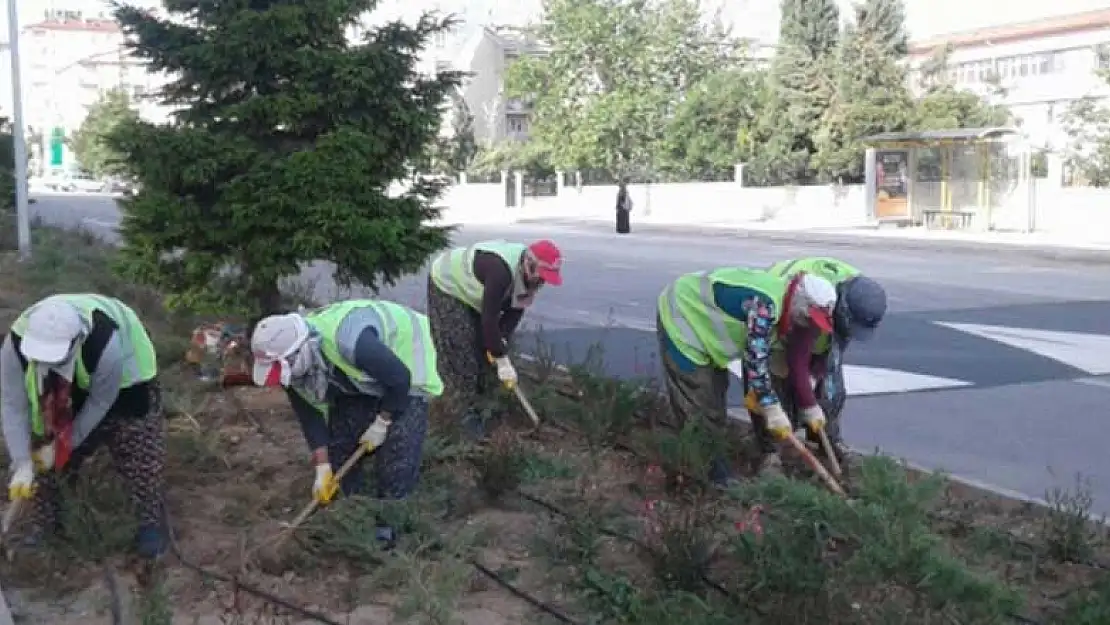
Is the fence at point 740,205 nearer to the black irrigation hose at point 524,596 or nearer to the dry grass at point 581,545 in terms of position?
the dry grass at point 581,545

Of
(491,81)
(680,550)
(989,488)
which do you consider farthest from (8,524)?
(491,81)

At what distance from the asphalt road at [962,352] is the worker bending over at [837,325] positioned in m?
0.94

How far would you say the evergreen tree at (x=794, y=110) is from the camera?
1724 inches

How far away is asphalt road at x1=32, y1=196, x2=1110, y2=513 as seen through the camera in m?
7.38

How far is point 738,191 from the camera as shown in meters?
44.0

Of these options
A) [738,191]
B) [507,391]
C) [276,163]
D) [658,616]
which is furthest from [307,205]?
[738,191]

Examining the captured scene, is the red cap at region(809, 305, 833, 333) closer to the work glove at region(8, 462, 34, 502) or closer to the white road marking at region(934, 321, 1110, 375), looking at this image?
the work glove at region(8, 462, 34, 502)

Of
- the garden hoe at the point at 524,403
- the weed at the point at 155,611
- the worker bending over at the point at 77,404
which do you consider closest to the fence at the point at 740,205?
the garden hoe at the point at 524,403

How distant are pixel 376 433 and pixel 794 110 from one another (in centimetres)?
4084

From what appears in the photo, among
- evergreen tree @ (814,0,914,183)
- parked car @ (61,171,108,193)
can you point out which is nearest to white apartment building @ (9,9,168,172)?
parked car @ (61,171,108,193)

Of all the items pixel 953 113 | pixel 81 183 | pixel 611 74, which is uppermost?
pixel 611 74

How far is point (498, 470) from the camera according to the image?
5.70 m

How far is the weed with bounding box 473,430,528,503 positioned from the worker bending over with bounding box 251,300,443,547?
1.61 ft

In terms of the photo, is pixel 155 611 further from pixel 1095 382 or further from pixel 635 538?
pixel 1095 382
